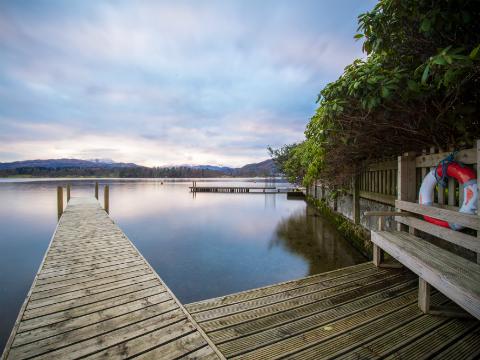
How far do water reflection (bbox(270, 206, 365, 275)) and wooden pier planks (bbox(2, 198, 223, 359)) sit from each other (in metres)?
3.79

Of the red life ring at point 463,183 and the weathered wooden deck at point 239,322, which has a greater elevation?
the red life ring at point 463,183

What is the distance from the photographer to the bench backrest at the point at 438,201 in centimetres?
210

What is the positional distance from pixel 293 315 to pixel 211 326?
80cm

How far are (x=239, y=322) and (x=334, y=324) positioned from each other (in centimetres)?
85

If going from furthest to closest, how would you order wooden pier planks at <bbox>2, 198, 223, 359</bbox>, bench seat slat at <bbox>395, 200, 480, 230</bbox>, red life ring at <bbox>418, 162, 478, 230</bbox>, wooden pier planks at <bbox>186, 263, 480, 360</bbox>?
1. red life ring at <bbox>418, 162, 478, 230</bbox>
2. bench seat slat at <bbox>395, 200, 480, 230</bbox>
3. wooden pier planks at <bbox>186, 263, 480, 360</bbox>
4. wooden pier planks at <bbox>2, 198, 223, 359</bbox>

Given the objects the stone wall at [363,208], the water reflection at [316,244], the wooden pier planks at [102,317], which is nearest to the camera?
the wooden pier planks at [102,317]

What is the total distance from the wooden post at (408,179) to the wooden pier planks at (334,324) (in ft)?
4.15

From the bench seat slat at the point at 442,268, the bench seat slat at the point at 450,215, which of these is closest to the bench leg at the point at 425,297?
the bench seat slat at the point at 442,268

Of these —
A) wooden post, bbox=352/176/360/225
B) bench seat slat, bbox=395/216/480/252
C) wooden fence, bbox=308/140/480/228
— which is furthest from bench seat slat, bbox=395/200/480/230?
wooden post, bbox=352/176/360/225

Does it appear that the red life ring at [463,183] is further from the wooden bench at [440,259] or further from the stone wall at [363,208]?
the stone wall at [363,208]

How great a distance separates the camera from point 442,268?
184cm

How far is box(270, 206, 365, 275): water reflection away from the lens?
545 centimetres

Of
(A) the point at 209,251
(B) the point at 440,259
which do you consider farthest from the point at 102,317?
(A) the point at 209,251

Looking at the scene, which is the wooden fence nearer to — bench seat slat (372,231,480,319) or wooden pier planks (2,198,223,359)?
bench seat slat (372,231,480,319)
